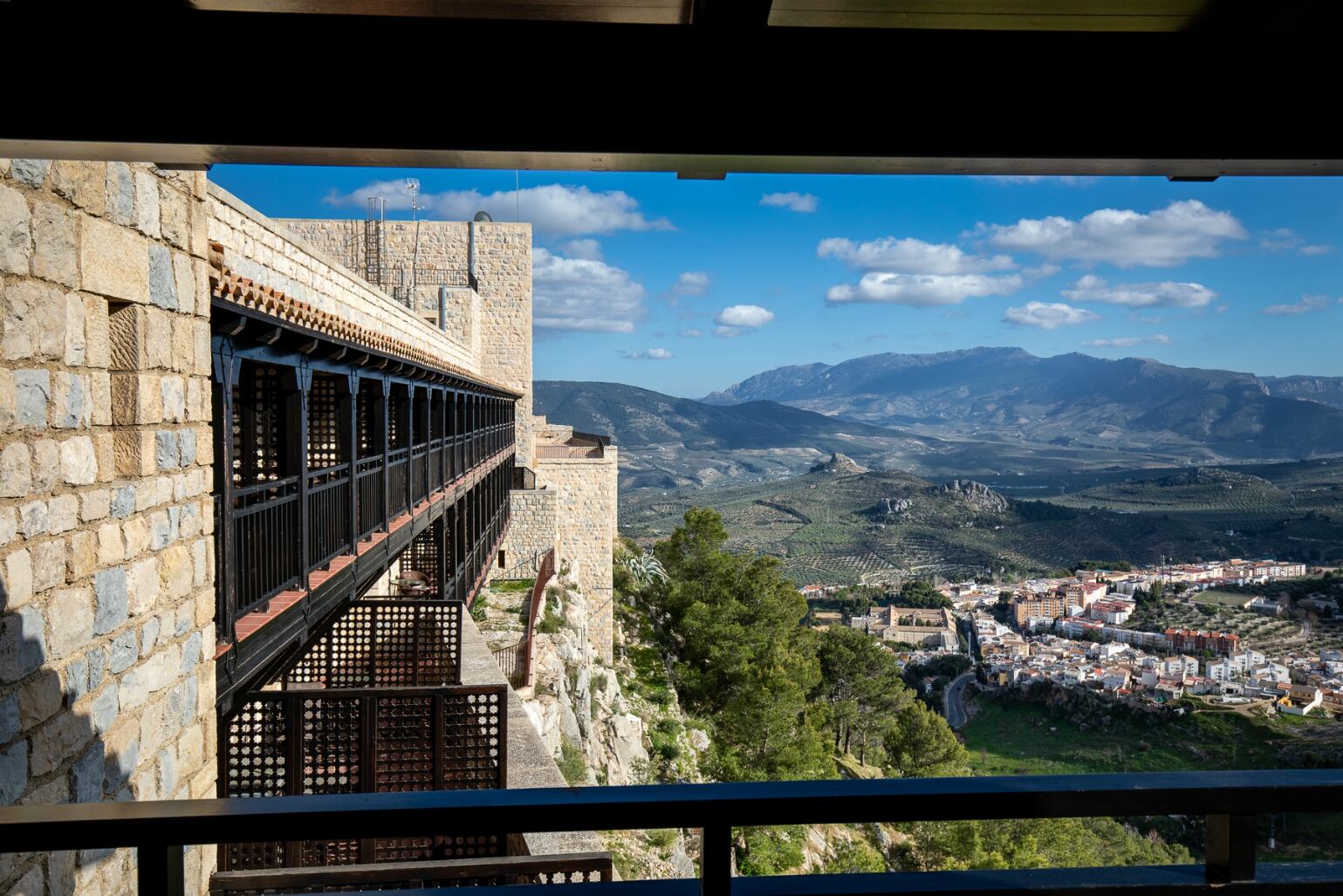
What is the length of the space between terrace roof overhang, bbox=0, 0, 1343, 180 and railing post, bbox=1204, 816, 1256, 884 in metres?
1.19

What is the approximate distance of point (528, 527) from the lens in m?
22.2

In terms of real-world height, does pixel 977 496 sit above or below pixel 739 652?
below

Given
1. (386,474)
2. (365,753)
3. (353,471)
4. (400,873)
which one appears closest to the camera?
(400,873)

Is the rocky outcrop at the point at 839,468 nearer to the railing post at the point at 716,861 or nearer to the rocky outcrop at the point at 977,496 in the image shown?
the rocky outcrop at the point at 977,496

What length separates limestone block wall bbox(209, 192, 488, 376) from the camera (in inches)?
261

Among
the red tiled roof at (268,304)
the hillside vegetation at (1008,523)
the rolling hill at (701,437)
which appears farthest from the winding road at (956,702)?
the rolling hill at (701,437)

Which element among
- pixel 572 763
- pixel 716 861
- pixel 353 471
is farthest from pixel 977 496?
pixel 716 861

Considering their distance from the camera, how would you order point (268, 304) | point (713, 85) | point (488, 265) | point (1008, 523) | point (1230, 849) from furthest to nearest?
point (1008, 523) < point (488, 265) < point (268, 304) < point (713, 85) < point (1230, 849)

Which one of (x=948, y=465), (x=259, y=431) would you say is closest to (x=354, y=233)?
(x=259, y=431)

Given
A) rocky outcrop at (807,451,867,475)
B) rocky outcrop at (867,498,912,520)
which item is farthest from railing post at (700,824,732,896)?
rocky outcrop at (807,451,867,475)

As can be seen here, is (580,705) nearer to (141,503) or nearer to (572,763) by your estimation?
(572,763)

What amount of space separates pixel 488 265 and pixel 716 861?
90.4 feet

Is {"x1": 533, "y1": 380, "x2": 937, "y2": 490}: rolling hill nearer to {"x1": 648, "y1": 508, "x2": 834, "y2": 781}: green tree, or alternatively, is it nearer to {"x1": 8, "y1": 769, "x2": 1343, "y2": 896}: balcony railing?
{"x1": 648, "y1": 508, "x2": 834, "y2": 781}: green tree

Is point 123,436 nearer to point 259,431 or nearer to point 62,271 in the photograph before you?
point 62,271
